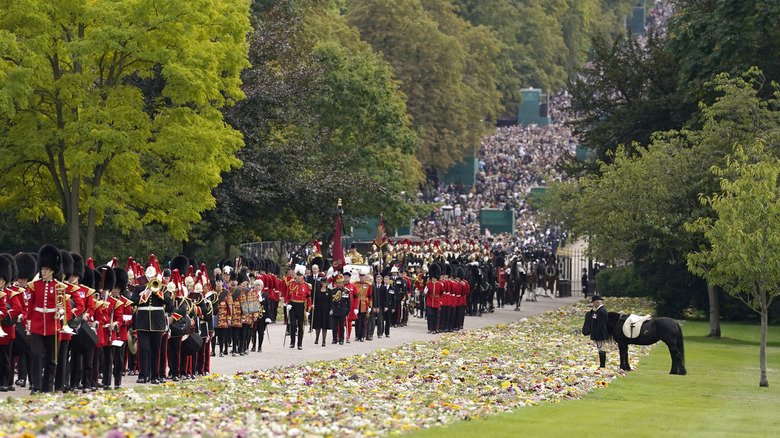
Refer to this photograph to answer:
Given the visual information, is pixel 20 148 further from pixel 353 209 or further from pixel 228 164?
pixel 353 209

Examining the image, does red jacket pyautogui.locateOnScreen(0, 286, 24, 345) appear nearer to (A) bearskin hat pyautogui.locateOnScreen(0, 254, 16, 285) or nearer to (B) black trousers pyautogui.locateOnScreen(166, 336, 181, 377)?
(A) bearskin hat pyautogui.locateOnScreen(0, 254, 16, 285)

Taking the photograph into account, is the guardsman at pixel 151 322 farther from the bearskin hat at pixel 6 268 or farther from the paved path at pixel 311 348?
the paved path at pixel 311 348

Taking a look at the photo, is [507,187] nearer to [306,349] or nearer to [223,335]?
[306,349]

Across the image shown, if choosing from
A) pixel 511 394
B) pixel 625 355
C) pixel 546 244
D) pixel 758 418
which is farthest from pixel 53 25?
pixel 546 244

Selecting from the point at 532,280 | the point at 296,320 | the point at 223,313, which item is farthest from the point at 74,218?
the point at 532,280

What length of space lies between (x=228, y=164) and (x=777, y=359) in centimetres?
1846

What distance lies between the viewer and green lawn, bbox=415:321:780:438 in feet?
59.5

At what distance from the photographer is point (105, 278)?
21.7 metres

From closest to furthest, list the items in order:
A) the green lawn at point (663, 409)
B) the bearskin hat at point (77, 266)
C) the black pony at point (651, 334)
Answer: the green lawn at point (663, 409), the bearskin hat at point (77, 266), the black pony at point (651, 334)

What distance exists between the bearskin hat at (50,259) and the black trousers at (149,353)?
101 inches

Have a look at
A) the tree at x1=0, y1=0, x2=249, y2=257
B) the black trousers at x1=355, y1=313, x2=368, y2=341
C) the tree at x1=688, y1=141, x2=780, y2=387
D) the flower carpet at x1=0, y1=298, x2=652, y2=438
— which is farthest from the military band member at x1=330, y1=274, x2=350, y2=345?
the tree at x1=0, y1=0, x2=249, y2=257

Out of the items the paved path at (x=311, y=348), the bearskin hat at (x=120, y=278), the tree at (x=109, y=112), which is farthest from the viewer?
the tree at (x=109, y=112)

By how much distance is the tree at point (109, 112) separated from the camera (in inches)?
1524

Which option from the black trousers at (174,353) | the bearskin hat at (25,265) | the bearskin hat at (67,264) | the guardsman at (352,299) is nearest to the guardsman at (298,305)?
the guardsman at (352,299)
